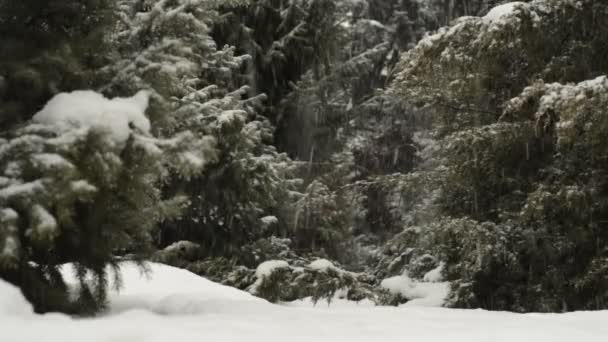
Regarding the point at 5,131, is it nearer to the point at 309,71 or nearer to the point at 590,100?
the point at 590,100

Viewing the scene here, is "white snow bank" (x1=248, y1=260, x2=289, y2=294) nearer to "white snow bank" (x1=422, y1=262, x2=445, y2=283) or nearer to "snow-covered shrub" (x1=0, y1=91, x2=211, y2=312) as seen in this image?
"white snow bank" (x1=422, y1=262, x2=445, y2=283)

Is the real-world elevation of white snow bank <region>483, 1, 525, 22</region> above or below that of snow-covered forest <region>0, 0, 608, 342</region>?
above

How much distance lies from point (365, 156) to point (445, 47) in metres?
10.5

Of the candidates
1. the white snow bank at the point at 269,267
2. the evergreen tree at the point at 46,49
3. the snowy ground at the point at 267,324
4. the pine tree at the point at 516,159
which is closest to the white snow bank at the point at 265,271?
the white snow bank at the point at 269,267

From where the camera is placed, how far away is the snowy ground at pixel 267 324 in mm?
3088

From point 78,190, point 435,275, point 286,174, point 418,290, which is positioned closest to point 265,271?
point 418,290

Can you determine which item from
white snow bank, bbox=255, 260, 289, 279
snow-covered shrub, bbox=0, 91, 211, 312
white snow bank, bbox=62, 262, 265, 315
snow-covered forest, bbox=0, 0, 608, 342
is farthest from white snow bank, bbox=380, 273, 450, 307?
snow-covered shrub, bbox=0, 91, 211, 312

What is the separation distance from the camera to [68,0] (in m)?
3.94

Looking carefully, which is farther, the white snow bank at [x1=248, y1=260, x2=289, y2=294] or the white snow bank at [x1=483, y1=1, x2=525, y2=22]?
the white snow bank at [x1=248, y1=260, x2=289, y2=294]

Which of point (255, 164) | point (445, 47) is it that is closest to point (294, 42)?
point (255, 164)

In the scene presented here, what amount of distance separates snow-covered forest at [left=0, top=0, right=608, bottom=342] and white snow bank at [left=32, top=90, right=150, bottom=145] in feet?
0.05

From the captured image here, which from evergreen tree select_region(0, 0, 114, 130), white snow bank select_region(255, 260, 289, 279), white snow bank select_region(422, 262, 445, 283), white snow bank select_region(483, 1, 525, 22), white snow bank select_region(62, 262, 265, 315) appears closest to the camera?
evergreen tree select_region(0, 0, 114, 130)

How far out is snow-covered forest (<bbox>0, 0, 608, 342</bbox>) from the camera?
3.46 metres

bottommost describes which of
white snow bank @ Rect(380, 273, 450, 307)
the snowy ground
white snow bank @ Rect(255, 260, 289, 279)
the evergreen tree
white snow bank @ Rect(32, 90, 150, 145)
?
the snowy ground
